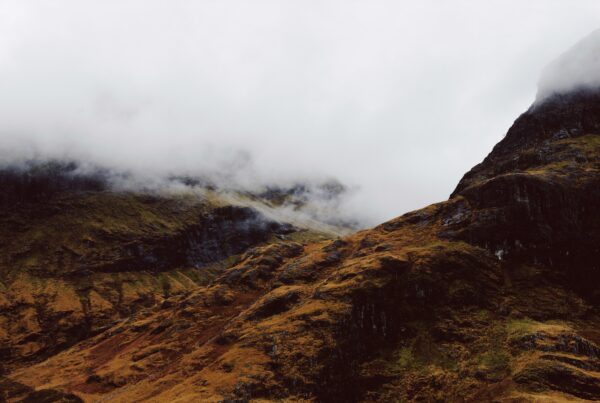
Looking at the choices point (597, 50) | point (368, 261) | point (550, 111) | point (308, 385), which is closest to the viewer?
point (308, 385)

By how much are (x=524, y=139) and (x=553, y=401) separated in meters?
88.3

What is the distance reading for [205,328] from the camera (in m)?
111

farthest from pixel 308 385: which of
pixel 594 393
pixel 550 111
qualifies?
pixel 550 111

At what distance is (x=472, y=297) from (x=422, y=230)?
26940 mm

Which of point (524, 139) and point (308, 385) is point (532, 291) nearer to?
point (308, 385)

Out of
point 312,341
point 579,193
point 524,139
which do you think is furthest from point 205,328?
point 524,139

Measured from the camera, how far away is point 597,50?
427ft

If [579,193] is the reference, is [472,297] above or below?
below

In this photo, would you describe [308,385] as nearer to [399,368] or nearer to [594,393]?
[399,368]

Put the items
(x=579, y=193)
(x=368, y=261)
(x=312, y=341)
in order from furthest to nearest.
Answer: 1. (x=368, y=261)
2. (x=579, y=193)
3. (x=312, y=341)

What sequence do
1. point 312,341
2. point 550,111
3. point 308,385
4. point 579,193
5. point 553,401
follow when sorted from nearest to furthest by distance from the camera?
point 553,401 < point 308,385 < point 312,341 < point 579,193 < point 550,111

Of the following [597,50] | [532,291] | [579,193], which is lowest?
[532,291]

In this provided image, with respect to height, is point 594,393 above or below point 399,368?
below

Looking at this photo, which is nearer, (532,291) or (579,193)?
(532,291)
